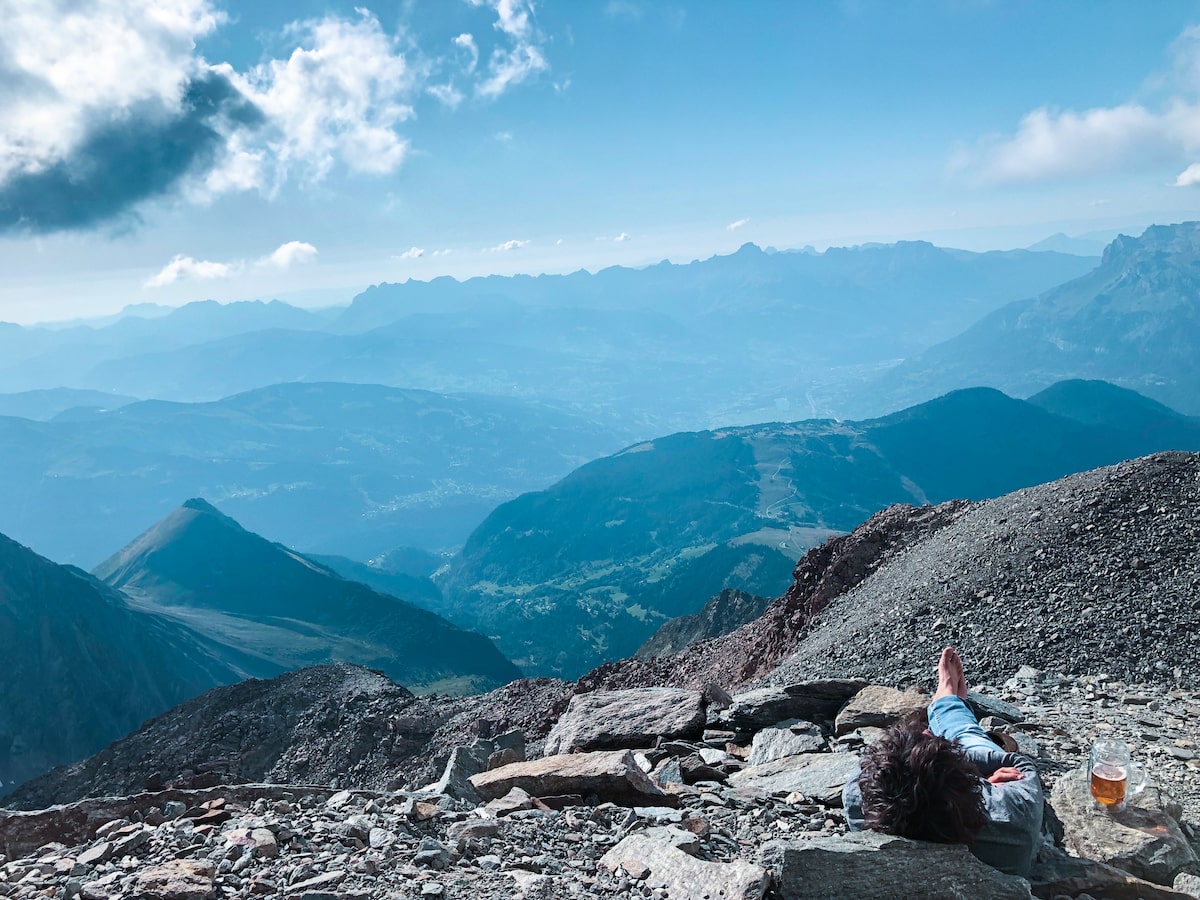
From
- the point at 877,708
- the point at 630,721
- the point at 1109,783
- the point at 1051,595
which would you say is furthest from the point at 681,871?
the point at 1051,595

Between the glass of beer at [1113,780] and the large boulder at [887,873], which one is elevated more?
the large boulder at [887,873]

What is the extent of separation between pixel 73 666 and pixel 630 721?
133 meters

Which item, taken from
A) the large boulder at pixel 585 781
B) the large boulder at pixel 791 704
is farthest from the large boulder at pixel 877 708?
the large boulder at pixel 585 781

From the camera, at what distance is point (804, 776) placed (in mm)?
9633

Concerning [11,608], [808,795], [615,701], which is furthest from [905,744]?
[11,608]

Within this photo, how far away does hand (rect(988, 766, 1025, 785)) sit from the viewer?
283 inches

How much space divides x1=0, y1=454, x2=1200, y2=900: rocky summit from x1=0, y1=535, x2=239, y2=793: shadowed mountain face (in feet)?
356

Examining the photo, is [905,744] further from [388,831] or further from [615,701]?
[615,701]

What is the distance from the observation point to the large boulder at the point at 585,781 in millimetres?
9703

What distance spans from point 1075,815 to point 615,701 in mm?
8494

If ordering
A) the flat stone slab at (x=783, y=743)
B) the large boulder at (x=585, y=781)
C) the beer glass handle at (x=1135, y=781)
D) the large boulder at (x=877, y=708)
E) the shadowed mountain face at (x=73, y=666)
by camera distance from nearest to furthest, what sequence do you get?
the beer glass handle at (x=1135, y=781) < the large boulder at (x=585, y=781) < the flat stone slab at (x=783, y=743) < the large boulder at (x=877, y=708) < the shadowed mountain face at (x=73, y=666)

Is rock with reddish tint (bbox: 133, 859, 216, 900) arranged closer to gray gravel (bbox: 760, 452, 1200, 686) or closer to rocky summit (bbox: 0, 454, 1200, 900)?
rocky summit (bbox: 0, 454, 1200, 900)

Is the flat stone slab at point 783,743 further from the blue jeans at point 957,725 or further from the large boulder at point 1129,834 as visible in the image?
the large boulder at point 1129,834

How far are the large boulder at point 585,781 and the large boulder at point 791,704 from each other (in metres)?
3.16
